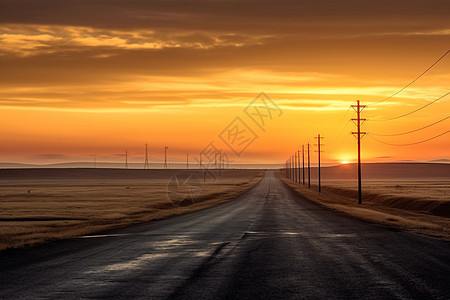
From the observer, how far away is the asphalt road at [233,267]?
955cm

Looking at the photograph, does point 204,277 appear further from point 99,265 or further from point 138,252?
point 138,252

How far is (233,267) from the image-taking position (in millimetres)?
12289

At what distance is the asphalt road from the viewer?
9.55 meters

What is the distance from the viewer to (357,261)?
13.2 metres

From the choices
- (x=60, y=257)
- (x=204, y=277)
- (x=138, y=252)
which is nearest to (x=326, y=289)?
(x=204, y=277)

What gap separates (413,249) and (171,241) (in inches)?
330

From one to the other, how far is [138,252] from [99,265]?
2.43m

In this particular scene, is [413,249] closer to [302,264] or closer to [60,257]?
[302,264]

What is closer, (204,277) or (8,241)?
(204,277)

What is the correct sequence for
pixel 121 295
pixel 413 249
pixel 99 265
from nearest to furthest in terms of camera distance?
1. pixel 121 295
2. pixel 99 265
3. pixel 413 249

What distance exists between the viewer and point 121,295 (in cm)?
921

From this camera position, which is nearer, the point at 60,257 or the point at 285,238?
the point at 60,257

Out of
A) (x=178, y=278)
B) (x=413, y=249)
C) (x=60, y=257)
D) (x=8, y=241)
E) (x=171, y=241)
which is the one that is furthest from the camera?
A: (x=8, y=241)

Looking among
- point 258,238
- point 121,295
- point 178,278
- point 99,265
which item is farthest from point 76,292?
point 258,238
